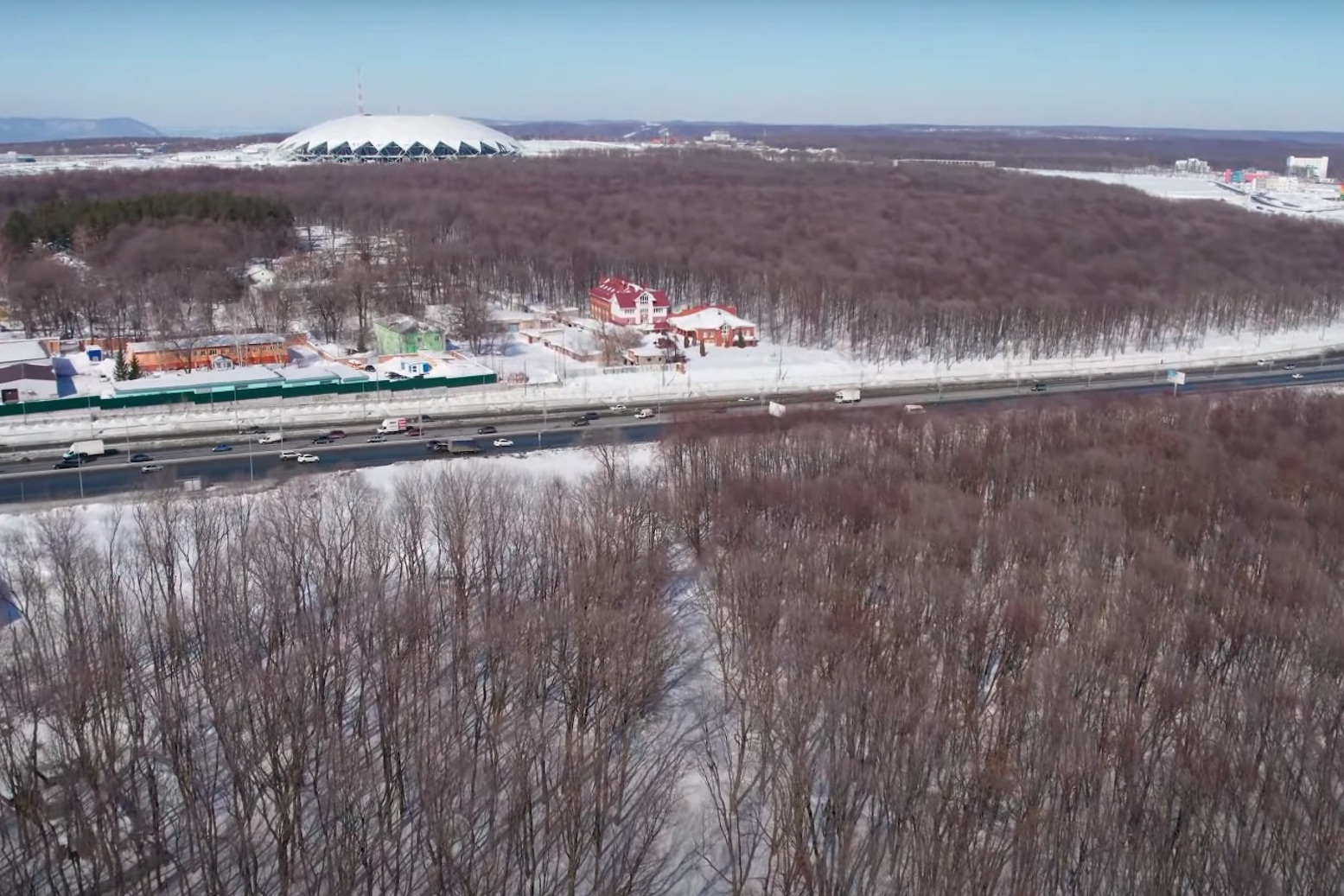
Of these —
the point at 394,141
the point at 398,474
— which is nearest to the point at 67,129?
the point at 394,141

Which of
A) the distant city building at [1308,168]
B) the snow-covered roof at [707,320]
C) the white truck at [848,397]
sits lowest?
the white truck at [848,397]

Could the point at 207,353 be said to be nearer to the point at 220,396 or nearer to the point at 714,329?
the point at 220,396

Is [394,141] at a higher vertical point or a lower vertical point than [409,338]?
higher

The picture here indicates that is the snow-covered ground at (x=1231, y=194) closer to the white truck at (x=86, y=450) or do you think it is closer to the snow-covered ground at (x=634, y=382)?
the snow-covered ground at (x=634, y=382)

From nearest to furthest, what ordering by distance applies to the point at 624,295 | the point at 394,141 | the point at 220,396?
the point at 220,396 → the point at 624,295 → the point at 394,141

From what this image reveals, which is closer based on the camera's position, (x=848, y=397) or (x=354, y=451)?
(x=354, y=451)

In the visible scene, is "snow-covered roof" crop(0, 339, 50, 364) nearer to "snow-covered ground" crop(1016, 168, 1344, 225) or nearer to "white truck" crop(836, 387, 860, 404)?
"white truck" crop(836, 387, 860, 404)

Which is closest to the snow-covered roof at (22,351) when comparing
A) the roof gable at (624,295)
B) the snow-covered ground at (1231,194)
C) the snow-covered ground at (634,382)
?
the snow-covered ground at (634,382)
